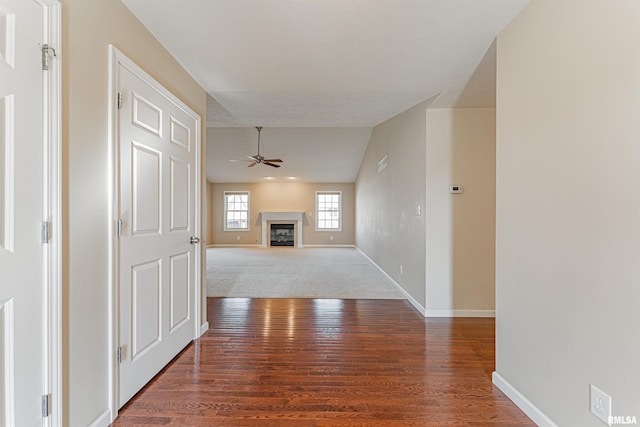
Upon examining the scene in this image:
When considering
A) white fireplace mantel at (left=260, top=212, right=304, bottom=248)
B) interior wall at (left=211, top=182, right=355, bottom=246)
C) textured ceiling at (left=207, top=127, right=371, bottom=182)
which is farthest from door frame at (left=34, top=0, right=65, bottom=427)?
interior wall at (left=211, top=182, right=355, bottom=246)

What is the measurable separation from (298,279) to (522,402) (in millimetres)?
3898

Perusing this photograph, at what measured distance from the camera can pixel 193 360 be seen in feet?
7.72

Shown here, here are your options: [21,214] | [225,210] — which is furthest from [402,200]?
[225,210]

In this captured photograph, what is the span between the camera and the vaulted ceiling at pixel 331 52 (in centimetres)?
176

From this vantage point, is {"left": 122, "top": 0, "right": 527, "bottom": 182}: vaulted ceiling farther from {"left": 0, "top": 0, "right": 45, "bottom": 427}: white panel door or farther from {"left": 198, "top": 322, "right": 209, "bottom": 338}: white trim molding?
{"left": 198, "top": 322, "right": 209, "bottom": 338}: white trim molding

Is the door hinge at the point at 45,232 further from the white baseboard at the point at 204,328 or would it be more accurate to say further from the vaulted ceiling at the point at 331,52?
the white baseboard at the point at 204,328

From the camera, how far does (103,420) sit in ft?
5.17

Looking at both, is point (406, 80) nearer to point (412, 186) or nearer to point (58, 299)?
point (412, 186)

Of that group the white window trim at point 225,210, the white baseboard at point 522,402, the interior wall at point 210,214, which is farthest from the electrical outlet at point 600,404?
the interior wall at point 210,214

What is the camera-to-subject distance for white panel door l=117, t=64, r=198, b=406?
5.75ft

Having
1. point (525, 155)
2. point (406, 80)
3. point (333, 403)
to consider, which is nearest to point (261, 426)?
point (333, 403)

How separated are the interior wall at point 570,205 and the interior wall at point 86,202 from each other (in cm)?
235

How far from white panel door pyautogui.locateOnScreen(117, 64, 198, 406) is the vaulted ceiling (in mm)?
474

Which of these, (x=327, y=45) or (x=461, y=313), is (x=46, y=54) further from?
(x=461, y=313)
